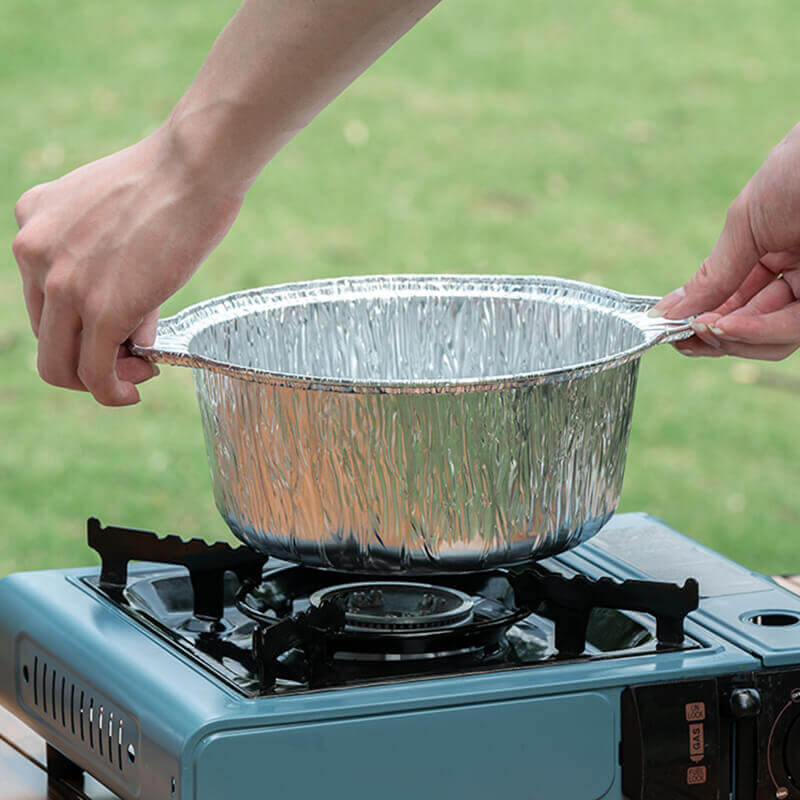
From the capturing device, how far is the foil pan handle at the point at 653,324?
121 cm

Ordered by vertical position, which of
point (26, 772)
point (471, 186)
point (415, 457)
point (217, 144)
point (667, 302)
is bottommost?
point (26, 772)

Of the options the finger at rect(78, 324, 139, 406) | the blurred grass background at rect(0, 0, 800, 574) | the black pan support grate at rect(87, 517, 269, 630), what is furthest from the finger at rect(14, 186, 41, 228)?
the blurred grass background at rect(0, 0, 800, 574)

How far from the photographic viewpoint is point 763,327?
1.27 meters

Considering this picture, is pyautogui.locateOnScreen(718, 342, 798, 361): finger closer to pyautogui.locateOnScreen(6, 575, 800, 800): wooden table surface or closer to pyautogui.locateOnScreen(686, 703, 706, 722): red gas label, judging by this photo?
pyautogui.locateOnScreen(686, 703, 706, 722): red gas label

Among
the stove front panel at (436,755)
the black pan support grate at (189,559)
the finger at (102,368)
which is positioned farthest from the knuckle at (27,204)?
the stove front panel at (436,755)

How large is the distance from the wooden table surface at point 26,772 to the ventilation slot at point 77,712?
0.05 meters

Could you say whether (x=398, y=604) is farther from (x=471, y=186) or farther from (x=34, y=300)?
(x=471, y=186)

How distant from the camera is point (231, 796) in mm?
1003

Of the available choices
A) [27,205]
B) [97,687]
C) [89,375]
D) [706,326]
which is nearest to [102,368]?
[89,375]

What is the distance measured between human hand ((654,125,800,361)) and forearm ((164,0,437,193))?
14.6 inches

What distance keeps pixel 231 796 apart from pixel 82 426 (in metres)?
2.85

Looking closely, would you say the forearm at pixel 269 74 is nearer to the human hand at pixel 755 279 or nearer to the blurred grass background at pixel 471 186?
the human hand at pixel 755 279

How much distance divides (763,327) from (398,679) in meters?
0.45

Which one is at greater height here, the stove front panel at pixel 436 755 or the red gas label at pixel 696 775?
the stove front panel at pixel 436 755
